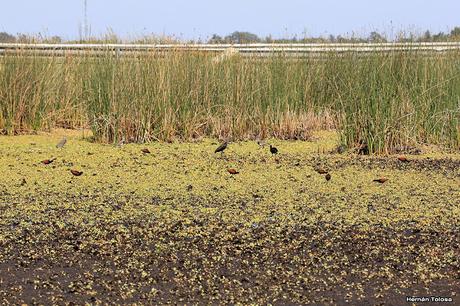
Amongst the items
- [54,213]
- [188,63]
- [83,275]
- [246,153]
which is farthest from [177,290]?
[188,63]

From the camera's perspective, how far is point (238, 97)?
848cm

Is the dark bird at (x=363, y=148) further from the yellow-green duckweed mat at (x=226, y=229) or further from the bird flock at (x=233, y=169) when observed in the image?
the bird flock at (x=233, y=169)

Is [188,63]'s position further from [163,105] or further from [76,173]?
[76,173]

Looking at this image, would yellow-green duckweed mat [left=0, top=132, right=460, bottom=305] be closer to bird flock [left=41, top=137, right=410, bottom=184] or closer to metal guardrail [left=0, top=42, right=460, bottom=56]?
bird flock [left=41, top=137, right=410, bottom=184]

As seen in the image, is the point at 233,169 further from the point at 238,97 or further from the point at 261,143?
the point at 238,97

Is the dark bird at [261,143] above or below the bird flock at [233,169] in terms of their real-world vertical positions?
below

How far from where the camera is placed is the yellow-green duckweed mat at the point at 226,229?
139 inches

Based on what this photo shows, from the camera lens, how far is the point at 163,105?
802cm

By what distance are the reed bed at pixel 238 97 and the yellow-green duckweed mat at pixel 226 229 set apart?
Answer: 664 mm

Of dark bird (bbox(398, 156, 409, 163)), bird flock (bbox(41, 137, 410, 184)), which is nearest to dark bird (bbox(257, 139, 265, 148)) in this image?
bird flock (bbox(41, 137, 410, 184))

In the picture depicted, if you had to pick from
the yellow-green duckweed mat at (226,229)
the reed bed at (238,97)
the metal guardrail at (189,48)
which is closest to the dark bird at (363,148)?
the reed bed at (238,97)

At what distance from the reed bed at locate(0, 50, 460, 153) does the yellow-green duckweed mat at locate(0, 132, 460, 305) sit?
66cm

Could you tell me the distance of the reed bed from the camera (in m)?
7.22

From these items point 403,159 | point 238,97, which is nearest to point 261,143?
point 238,97
